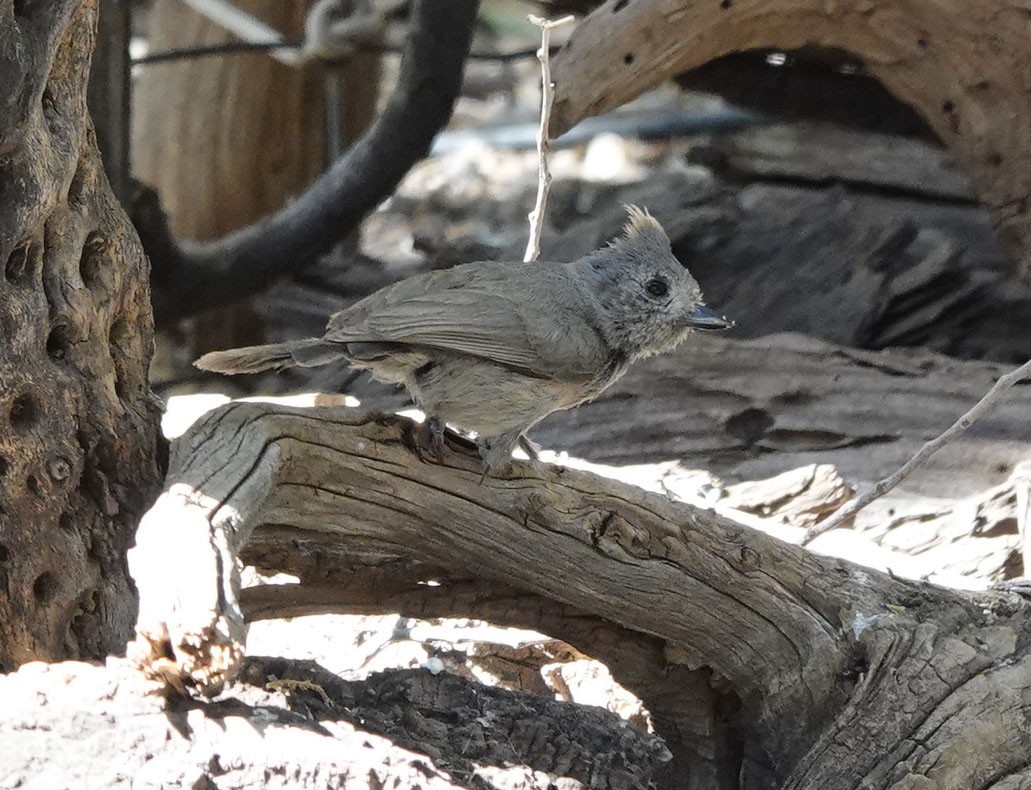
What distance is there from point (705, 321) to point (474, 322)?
2.04ft

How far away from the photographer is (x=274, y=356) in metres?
3.15

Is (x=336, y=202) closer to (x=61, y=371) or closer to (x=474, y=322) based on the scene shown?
(x=474, y=322)

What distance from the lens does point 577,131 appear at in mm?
9453

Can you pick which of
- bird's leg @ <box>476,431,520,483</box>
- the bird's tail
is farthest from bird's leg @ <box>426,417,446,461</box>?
the bird's tail

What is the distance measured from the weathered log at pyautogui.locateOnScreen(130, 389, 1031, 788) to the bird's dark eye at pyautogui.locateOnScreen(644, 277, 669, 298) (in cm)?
58

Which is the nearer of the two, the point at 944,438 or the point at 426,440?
the point at 426,440

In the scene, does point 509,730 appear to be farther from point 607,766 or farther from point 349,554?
point 349,554

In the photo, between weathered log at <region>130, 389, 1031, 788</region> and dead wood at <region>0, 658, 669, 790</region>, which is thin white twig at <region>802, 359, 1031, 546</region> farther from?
dead wood at <region>0, 658, 669, 790</region>

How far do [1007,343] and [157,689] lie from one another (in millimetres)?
Answer: 4074

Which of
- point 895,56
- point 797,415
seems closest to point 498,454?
point 797,415

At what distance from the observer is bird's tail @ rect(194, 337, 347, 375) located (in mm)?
3115

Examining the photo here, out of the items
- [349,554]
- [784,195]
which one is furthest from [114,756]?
[784,195]

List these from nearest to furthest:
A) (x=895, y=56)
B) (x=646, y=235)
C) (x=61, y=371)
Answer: (x=61, y=371), (x=646, y=235), (x=895, y=56)

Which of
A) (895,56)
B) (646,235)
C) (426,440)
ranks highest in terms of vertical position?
(895,56)
